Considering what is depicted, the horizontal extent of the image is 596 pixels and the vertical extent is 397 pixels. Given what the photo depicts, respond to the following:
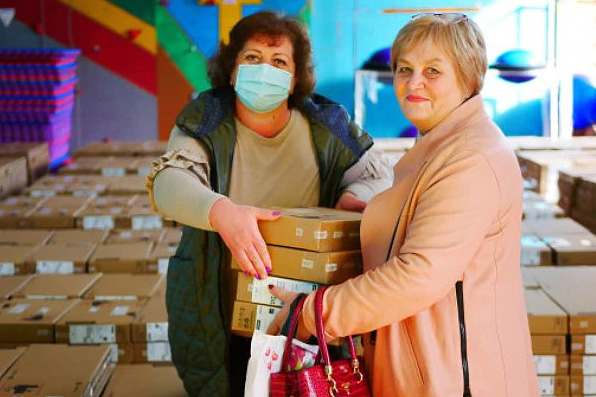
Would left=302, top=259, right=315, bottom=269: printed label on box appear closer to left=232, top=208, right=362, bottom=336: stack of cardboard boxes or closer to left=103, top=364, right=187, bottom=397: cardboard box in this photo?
left=232, top=208, right=362, bottom=336: stack of cardboard boxes

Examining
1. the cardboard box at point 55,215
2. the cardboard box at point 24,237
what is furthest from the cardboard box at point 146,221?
the cardboard box at point 24,237

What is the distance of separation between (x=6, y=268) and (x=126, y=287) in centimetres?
67

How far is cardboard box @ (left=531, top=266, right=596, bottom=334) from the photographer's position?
300 cm

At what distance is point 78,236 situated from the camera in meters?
4.49

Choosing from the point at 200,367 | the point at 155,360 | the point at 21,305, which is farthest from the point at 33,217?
the point at 200,367

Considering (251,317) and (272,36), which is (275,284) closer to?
(251,317)

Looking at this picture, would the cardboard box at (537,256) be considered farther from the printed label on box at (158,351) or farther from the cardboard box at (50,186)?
the cardboard box at (50,186)

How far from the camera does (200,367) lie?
7.86ft

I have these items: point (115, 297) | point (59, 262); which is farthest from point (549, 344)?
point (59, 262)

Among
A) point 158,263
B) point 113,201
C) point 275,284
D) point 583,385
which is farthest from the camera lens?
point 113,201

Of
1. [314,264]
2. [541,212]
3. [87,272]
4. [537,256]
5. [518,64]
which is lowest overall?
[87,272]

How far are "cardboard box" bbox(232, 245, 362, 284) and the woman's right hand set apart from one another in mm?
27

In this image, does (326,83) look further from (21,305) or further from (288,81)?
(288,81)

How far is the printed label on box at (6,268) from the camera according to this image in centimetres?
411
